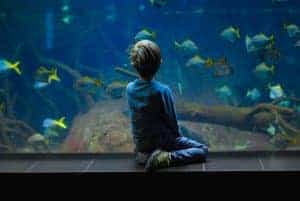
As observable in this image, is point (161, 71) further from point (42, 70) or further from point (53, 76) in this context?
point (42, 70)

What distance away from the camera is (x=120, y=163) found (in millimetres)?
4438

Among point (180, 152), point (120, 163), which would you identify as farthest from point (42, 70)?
point (180, 152)

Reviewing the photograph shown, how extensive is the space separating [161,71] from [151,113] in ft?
6.48

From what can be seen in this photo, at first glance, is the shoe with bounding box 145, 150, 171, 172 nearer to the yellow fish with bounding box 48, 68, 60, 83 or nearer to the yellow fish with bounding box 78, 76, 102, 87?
the yellow fish with bounding box 78, 76, 102, 87

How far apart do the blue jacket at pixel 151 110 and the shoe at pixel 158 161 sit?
0.20 meters

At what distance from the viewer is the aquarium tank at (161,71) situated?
232 inches

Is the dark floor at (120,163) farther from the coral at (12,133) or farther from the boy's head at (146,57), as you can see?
the coral at (12,133)

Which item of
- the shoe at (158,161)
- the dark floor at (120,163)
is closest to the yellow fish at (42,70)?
the dark floor at (120,163)

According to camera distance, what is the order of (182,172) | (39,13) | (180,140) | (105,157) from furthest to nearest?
(39,13) → (105,157) → (180,140) → (182,172)

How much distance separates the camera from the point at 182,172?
3951mm
